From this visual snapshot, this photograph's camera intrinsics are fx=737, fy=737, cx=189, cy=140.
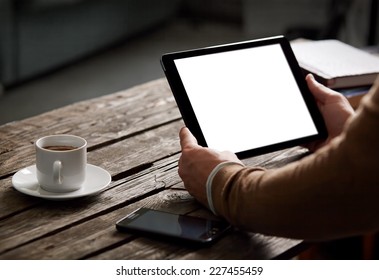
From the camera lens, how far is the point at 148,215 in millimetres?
1097

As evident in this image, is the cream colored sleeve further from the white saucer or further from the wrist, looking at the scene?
the white saucer

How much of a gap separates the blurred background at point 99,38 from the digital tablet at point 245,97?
1885 mm

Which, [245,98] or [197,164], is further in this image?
[245,98]

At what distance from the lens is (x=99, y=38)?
4.27 metres

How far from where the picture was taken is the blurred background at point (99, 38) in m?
3.66

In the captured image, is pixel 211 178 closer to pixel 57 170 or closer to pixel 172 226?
pixel 172 226

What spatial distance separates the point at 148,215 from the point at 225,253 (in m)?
0.15

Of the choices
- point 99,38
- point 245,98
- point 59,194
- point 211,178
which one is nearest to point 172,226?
point 211,178

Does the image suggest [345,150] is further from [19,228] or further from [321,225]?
[19,228]

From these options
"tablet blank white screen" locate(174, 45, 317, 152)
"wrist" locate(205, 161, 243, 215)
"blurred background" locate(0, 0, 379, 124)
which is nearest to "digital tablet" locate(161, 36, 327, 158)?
"tablet blank white screen" locate(174, 45, 317, 152)

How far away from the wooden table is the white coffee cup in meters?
0.03

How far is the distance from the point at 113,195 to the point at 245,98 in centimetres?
30

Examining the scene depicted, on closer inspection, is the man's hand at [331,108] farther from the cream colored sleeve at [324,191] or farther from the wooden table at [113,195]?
the cream colored sleeve at [324,191]

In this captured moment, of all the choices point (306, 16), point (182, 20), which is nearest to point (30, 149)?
point (306, 16)
